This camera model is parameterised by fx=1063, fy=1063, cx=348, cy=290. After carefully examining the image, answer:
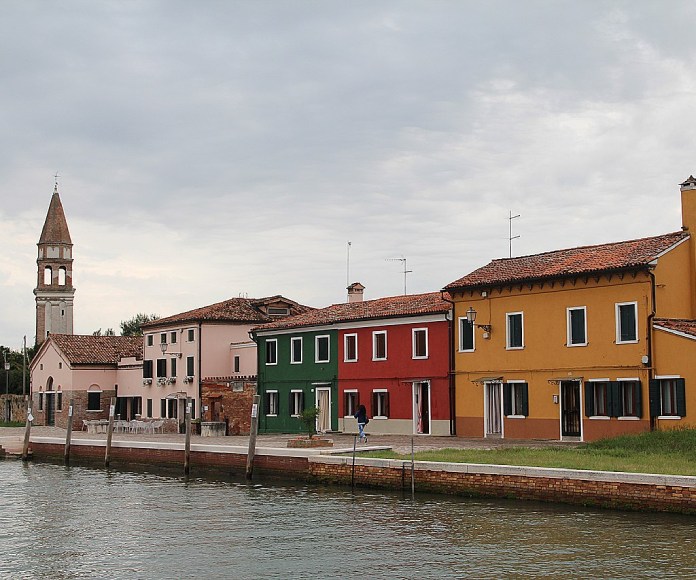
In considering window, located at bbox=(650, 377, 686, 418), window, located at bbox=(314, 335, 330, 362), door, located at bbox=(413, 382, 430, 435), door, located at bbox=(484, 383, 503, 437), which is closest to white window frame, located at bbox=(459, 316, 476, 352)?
door, located at bbox=(484, 383, 503, 437)

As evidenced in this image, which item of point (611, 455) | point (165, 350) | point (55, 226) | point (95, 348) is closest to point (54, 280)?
point (55, 226)

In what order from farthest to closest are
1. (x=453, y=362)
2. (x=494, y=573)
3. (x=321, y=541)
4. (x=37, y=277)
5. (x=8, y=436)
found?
1. (x=37, y=277)
2. (x=8, y=436)
3. (x=453, y=362)
4. (x=321, y=541)
5. (x=494, y=573)

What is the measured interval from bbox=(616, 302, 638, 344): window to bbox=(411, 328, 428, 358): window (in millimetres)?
9489

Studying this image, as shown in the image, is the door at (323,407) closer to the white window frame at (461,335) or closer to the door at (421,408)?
the door at (421,408)

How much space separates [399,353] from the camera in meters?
42.0

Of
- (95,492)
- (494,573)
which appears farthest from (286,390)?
(494,573)

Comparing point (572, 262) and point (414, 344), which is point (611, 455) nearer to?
point (572, 262)

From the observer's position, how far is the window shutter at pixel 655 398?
31547 millimetres

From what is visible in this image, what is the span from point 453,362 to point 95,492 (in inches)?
573

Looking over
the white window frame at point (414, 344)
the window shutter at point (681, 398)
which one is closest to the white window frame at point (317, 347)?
the white window frame at point (414, 344)

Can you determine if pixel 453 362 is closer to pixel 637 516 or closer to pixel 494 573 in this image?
pixel 637 516

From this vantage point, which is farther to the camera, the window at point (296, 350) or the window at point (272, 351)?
the window at point (272, 351)

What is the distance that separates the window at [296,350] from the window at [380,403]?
17.8 ft

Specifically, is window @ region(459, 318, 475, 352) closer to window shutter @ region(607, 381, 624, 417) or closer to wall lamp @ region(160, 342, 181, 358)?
window shutter @ region(607, 381, 624, 417)
